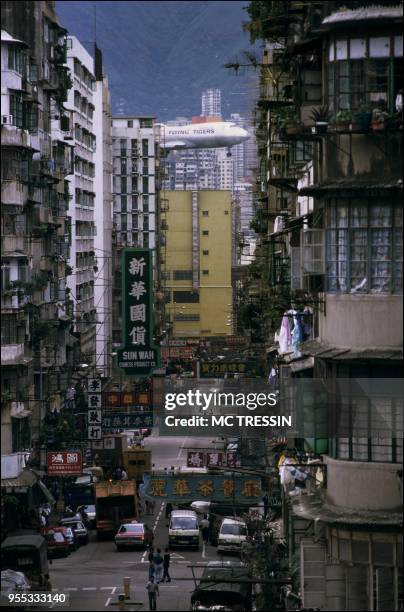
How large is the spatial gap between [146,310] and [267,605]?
18820mm

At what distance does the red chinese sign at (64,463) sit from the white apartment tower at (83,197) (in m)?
22.5

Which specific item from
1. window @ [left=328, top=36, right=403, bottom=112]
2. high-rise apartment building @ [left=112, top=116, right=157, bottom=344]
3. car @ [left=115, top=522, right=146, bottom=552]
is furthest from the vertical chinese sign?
high-rise apartment building @ [left=112, top=116, right=157, bottom=344]

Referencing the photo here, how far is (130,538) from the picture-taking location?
166 ft

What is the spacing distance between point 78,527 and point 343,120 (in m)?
29.2

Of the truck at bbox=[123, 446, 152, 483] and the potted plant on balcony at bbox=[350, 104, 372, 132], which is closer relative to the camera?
the potted plant on balcony at bbox=[350, 104, 372, 132]

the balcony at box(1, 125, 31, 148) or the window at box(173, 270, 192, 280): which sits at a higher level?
the balcony at box(1, 125, 31, 148)

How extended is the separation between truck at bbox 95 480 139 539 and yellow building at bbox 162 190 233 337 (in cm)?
→ 10655

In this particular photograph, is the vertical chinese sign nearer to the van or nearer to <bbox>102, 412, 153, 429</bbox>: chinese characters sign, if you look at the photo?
the van

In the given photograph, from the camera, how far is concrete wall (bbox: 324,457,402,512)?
25.8m

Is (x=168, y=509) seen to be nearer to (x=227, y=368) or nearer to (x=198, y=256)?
(x=227, y=368)

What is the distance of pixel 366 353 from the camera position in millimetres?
25672

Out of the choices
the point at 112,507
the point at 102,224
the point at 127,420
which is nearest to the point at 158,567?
the point at 112,507

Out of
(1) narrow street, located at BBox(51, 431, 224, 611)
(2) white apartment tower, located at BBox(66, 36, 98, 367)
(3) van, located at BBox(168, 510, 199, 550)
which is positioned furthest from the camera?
(2) white apartment tower, located at BBox(66, 36, 98, 367)

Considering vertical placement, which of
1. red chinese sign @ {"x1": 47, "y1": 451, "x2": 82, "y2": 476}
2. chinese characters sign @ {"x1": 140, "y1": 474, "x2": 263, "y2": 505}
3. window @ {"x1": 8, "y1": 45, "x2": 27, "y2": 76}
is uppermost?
window @ {"x1": 8, "y1": 45, "x2": 27, "y2": 76}
